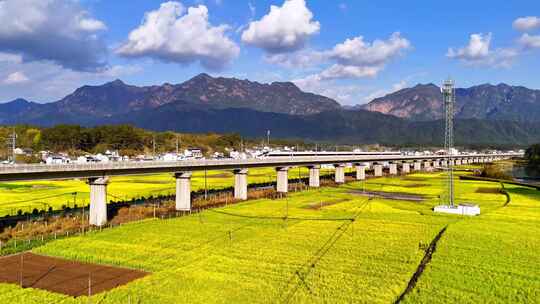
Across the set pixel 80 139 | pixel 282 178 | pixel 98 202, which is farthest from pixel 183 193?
pixel 80 139

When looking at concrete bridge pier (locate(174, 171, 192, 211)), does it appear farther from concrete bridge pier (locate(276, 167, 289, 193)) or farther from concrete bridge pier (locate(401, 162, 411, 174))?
concrete bridge pier (locate(401, 162, 411, 174))

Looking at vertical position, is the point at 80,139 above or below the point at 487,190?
above

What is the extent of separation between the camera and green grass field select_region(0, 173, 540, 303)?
2984 cm

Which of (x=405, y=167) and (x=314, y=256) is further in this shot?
(x=405, y=167)

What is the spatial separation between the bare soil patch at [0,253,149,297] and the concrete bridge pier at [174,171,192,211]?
30.3 meters

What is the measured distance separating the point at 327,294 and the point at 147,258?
56.9 feet

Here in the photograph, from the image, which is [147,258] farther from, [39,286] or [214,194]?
[214,194]

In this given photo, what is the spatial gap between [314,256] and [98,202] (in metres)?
31.9

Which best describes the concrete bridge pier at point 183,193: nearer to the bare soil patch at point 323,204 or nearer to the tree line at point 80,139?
the bare soil patch at point 323,204

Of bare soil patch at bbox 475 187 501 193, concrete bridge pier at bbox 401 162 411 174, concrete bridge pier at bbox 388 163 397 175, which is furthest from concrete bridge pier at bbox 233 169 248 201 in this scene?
concrete bridge pier at bbox 401 162 411 174

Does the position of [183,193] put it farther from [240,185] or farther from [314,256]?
[314,256]

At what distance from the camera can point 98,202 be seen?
57500 mm

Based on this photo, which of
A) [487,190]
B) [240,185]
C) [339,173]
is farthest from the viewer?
[339,173]

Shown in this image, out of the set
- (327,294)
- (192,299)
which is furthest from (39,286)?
(327,294)
